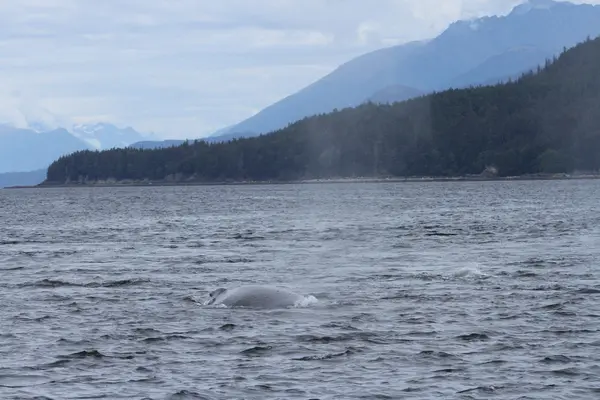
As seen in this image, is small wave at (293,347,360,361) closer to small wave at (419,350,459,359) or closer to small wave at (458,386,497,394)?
small wave at (419,350,459,359)

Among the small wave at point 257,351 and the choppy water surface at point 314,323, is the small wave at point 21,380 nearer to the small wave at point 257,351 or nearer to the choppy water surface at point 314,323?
the choppy water surface at point 314,323

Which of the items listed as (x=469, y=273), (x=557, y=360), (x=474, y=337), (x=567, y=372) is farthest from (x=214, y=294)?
(x=567, y=372)

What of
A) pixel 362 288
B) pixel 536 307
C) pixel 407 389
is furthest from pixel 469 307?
pixel 407 389

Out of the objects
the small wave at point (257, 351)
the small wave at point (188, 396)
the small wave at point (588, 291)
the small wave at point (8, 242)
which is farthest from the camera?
the small wave at point (8, 242)

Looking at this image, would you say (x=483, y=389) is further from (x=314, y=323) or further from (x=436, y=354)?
(x=314, y=323)

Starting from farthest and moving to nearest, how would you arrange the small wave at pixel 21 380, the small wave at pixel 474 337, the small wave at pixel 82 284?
the small wave at pixel 82 284 < the small wave at pixel 474 337 < the small wave at pixel 21 380

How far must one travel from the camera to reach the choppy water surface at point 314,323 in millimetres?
24219

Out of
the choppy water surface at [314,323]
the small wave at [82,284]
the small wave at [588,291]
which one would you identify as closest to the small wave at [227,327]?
the choppy water surface at [314,323]

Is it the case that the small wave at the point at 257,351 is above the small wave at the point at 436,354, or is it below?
above

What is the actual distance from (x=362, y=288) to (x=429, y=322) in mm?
9020

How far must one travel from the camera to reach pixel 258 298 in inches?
1422

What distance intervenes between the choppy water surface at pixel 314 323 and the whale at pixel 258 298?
69cm

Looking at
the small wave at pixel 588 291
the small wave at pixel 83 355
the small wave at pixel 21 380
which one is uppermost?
the small wave at pixel 83 355

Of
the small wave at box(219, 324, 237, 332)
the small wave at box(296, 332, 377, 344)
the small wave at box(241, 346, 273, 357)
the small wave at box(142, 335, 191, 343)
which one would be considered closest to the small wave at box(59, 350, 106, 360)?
the small wave at box(142, 335, 191, 343)
